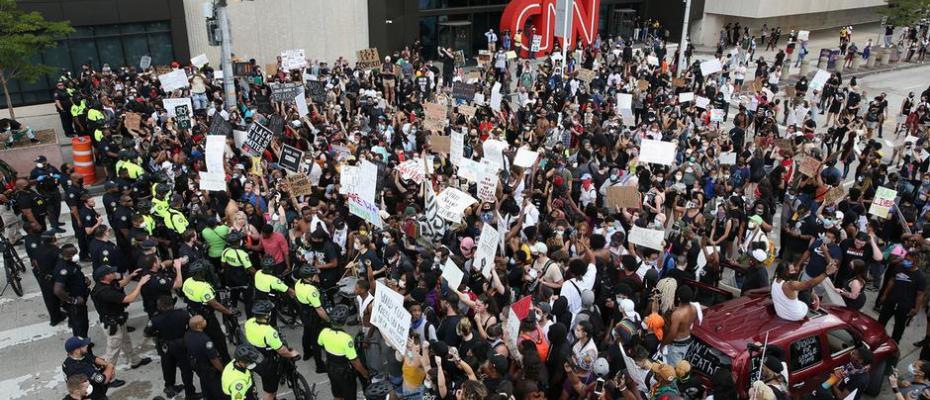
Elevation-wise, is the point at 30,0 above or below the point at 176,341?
above

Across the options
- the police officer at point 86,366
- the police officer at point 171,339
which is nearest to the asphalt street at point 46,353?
the police officer at point 171,339

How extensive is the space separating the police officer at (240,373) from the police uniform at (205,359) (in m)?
0.91

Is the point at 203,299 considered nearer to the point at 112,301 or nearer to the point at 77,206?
the point at 112,301

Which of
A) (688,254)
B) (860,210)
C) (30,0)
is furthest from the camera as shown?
(30,0)

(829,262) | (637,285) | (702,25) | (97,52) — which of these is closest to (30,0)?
(97,52)

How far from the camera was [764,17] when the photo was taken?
123 ft

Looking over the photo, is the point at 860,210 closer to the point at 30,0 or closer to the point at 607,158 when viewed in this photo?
the point at 607,158

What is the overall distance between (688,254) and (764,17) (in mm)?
33342

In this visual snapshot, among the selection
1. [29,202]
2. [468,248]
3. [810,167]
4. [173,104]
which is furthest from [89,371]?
[810,167]

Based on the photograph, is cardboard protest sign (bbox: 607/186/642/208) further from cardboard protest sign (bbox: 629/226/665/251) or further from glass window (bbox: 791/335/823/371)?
glass window (bbox: 791/335/823/371)

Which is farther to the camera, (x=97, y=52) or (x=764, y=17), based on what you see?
(x=764, y=17)

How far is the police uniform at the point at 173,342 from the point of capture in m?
7.82

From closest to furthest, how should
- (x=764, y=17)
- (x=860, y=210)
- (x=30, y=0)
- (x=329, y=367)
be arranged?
(x=329, y=367) → (x=860, y=210) → (x=30, y=0) → (x=764, y=17)

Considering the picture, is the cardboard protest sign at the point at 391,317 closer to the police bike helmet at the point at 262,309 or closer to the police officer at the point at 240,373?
the police bike helmet at the point at 262,309
